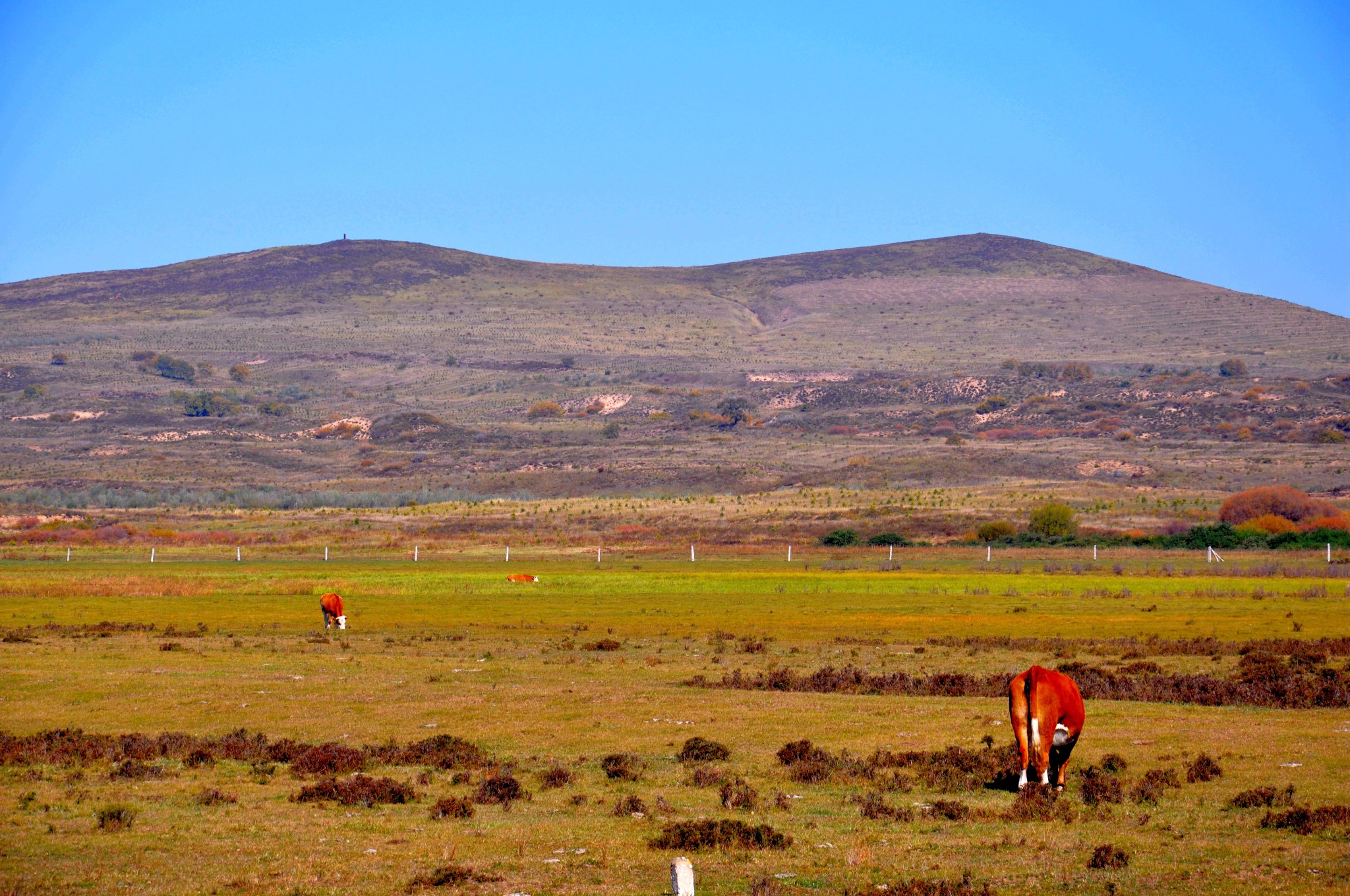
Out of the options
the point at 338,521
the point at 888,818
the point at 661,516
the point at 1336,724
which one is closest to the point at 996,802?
the point at 888,818

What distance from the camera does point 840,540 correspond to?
71.3 m

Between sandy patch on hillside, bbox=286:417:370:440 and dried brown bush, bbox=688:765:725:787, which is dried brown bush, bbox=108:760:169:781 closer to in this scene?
dried brown bush, bbox=688:765:725:787

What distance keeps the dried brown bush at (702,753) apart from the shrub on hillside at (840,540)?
5579 cm

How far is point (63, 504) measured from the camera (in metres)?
101

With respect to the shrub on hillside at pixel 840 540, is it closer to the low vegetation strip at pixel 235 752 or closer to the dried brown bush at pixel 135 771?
the low vegetation strip at pixel 235 752

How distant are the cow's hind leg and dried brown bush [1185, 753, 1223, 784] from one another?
6.78 ft

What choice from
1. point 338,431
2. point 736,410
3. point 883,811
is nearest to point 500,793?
point 883,811

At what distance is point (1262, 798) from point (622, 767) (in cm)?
640

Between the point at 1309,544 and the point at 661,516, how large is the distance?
39.1 meters

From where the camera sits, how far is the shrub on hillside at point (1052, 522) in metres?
72.3

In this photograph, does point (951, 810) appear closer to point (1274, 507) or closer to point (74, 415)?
point (1274, 507)

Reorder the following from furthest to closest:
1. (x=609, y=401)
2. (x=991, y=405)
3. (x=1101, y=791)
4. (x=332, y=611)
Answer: (x=609, y=401) < (x=991, y=405) < (x=332, y=611) < (x=1101, y=791)

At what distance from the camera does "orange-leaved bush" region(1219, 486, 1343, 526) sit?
7425 centimetres

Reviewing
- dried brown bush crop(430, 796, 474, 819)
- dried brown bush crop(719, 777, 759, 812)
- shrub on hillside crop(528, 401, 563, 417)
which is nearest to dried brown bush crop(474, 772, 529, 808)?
dried brown bush crop(430, 796, 474, 819)
